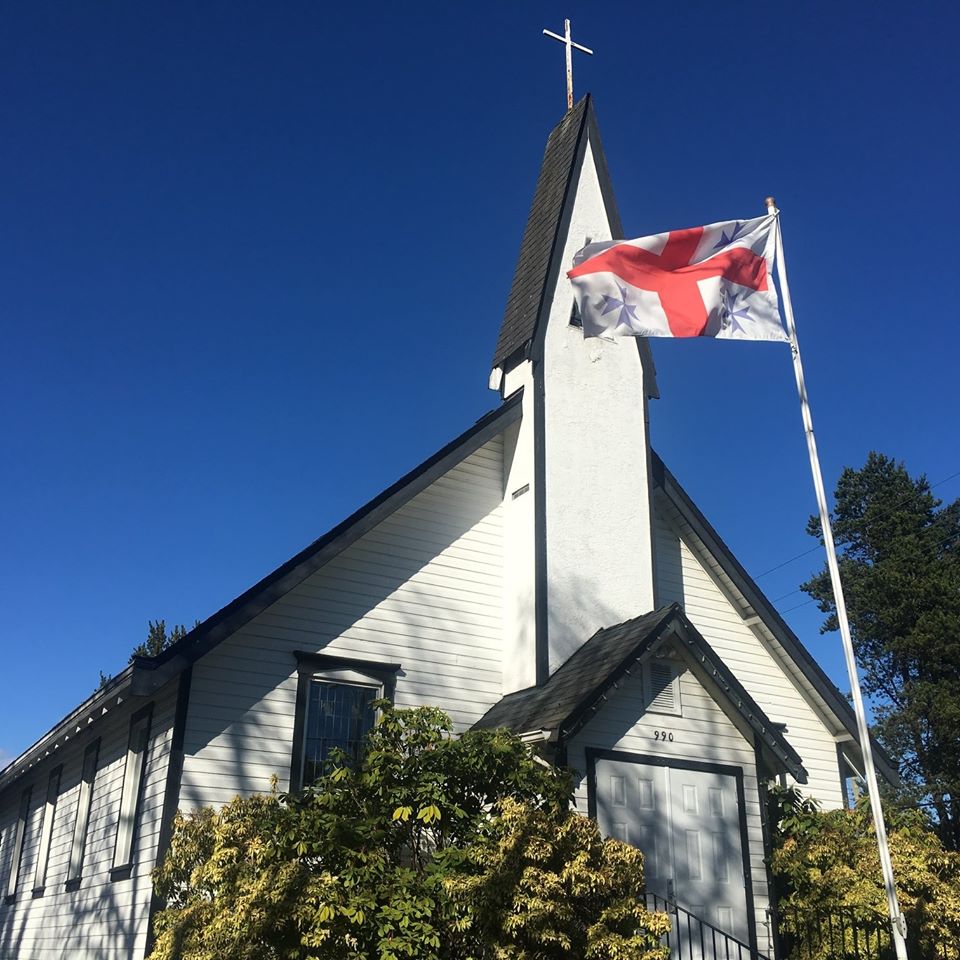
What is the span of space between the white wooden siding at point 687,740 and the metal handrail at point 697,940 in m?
0.25

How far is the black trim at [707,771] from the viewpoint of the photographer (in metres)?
11.1

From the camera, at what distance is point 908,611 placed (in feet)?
114

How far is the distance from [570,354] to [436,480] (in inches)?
118

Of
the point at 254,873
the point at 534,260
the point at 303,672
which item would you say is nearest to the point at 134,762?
the point at 303,672

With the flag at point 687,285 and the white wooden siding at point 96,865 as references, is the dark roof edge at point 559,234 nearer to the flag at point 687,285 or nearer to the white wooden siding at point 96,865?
the flag at point 687,285

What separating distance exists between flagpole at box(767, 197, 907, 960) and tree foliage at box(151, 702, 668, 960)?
5.97 feet

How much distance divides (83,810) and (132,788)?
2.34 meters

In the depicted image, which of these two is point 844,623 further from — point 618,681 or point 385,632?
point 385,632

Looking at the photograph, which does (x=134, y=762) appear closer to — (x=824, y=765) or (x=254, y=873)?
(x=254, y=873)

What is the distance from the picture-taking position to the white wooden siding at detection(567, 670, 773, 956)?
11258mm

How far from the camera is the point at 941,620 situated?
111 feet

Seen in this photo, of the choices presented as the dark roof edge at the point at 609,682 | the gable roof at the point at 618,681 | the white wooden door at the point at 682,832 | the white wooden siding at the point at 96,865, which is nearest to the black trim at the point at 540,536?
the gable roof at the point at 618,681

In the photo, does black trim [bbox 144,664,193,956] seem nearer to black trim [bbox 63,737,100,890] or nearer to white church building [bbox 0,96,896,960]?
white church building [bbox 0,96,896,960]

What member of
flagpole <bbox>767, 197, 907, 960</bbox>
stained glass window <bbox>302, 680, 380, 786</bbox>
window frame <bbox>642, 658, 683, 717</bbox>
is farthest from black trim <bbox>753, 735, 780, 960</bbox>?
stained glass window <bbox>302, 680, 380, 786</bbox>
